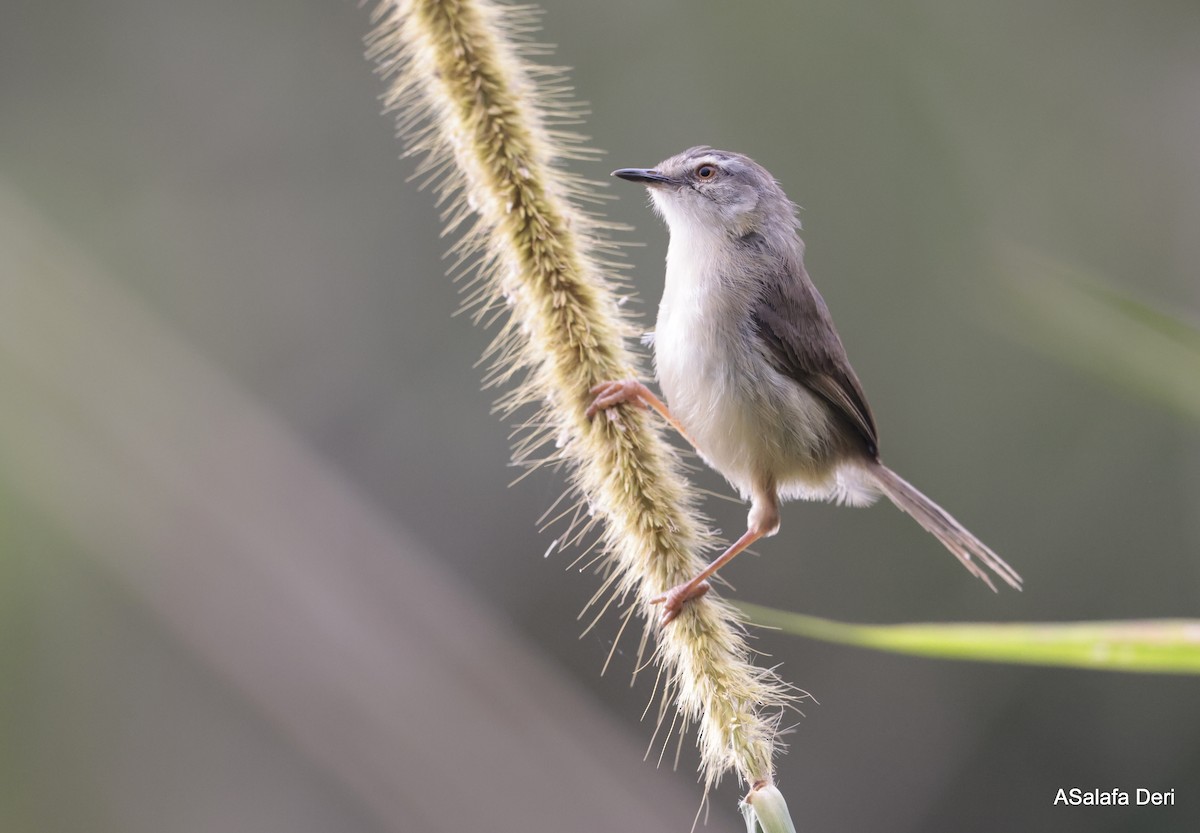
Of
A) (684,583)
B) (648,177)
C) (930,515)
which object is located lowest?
(930,515)

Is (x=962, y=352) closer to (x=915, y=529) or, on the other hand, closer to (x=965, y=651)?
(x=915, y=529)

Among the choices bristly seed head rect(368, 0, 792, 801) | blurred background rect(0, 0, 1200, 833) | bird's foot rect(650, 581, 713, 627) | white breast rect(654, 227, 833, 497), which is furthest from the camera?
blurred background rect(0, 0, 1200, 833)

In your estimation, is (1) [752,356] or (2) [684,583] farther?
(1) [752,356]

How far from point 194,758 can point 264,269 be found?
132 inches

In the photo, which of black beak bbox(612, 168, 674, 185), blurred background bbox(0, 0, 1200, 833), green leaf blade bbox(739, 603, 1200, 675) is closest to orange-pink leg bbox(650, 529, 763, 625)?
green leaf blade bbox(739, 603, 1200, 675)

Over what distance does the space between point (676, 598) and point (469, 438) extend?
14.9 feet

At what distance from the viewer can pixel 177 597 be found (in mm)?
5180

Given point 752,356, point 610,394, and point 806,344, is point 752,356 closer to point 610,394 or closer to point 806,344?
point 806,344

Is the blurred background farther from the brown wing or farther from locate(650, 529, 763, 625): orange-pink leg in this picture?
locate(650, 529, 763, 625): orange-pink leg

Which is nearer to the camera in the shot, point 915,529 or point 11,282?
point 11,282

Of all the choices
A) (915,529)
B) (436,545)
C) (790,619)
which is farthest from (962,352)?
(790,619)

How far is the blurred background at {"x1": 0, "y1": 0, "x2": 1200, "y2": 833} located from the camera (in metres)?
5.12

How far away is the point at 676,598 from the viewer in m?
2.20

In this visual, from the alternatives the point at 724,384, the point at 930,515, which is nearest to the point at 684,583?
the point at 724,384
